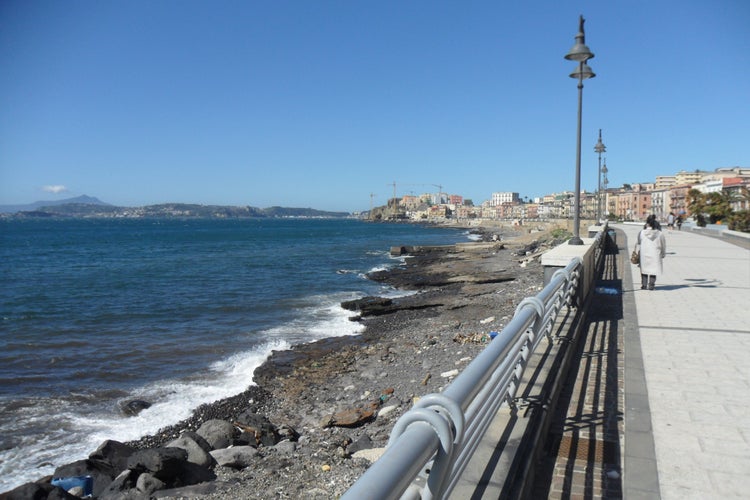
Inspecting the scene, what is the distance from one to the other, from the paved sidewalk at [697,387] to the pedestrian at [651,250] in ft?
1.38

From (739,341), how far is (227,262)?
146ft

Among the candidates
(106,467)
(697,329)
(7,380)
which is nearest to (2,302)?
(7,380)

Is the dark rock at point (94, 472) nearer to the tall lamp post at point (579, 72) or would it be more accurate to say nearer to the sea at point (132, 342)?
the sea at point (132, 342)

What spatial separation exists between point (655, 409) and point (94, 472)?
23.8ft

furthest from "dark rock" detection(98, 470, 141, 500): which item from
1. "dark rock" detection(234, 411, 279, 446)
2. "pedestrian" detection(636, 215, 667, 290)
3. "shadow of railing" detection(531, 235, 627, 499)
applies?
"pedestrian" detection(636, 215, 667, 290)

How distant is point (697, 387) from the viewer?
523cm

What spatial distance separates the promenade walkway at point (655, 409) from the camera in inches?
137

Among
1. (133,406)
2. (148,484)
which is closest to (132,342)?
(133,406)

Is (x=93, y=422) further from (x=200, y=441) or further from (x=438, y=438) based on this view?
(x=438, y=438)

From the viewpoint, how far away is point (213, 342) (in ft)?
54.2

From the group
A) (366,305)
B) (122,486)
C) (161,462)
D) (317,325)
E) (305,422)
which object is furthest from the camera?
(366,305)

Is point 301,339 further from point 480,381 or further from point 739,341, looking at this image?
point 480,381

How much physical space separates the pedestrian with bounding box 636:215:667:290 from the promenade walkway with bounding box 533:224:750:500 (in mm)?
1680

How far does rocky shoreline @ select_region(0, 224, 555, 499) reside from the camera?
255 inches
